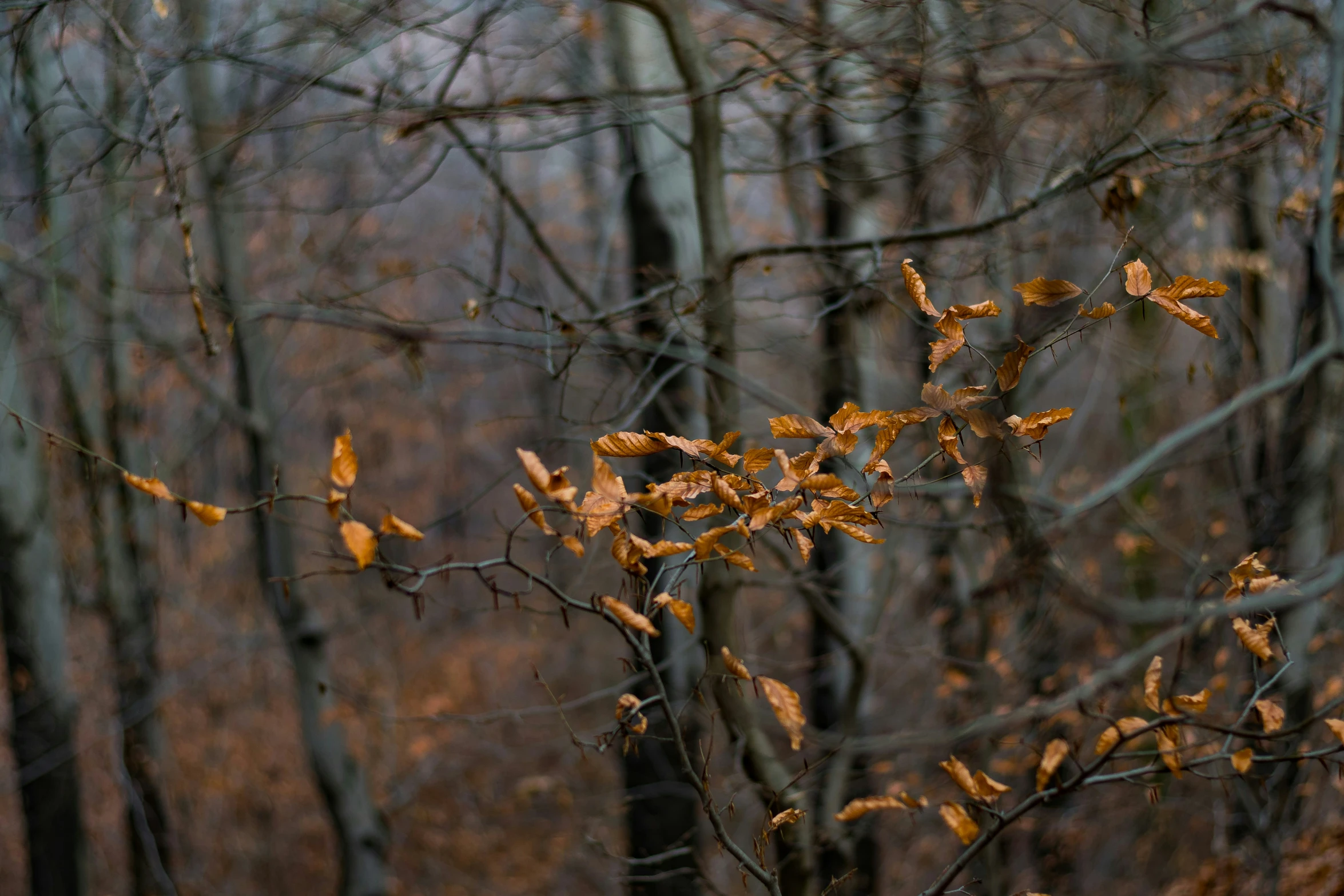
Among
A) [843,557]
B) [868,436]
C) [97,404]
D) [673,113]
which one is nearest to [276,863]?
[97,404]

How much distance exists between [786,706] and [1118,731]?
0.74m

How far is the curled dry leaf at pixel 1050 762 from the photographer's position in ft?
6.61

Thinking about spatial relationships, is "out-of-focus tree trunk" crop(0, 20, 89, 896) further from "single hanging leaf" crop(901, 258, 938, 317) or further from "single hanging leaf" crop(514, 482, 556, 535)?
"single hanging leaf" crop(901, 258, 938, 317)

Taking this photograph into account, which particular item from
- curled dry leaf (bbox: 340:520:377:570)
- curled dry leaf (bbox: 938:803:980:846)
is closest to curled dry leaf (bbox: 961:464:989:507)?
curled dry leaf (bbox: 938:803:980:846)

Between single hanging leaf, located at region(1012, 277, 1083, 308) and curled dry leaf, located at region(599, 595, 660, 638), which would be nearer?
curled dry leaf, located at region(599, 595, 660, 638)

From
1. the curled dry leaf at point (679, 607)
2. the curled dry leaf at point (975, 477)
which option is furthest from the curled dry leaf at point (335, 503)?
the curled dry leaf at point (975, 477)

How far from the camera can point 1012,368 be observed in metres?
1.66

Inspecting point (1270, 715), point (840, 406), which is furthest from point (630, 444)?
point (840, 406)

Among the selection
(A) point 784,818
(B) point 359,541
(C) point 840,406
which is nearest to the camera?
(B) point 359,541

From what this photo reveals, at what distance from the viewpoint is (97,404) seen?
716 cm

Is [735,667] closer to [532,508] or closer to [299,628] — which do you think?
→ [532,508]

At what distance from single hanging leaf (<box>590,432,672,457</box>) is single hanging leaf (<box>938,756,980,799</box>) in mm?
955

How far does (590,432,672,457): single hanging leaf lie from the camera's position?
5.32ft

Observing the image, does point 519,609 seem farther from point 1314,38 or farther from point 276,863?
point 276,863
